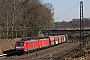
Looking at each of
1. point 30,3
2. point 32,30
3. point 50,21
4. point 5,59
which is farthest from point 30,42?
point 50,21

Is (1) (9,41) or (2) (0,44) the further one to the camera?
(1) (9,41)

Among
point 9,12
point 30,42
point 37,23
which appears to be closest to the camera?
point 30,42

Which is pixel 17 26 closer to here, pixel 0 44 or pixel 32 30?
pixel 32 30

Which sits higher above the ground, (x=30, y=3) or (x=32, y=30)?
(x=30, y=3)

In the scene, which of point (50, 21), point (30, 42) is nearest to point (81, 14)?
point (30, 42)

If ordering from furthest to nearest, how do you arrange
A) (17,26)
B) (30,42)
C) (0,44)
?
(17,26) → (0,44) → (30,42)

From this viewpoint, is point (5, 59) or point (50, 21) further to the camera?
point (50, 21)

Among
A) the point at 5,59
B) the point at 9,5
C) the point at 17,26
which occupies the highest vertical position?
the point at 9,5

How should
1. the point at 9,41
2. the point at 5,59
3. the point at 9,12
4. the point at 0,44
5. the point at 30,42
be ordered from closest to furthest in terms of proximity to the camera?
1. the point at 5,59
2. the point at 30,42
3. the point at 0,44
4. the point at 9,41
5. the point at 9,12

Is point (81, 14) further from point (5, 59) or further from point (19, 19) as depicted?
point (19, 19)

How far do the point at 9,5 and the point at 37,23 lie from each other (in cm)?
2395

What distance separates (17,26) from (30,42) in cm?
2550

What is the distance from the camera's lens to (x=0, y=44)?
54.5 meters

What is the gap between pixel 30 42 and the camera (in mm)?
50406
